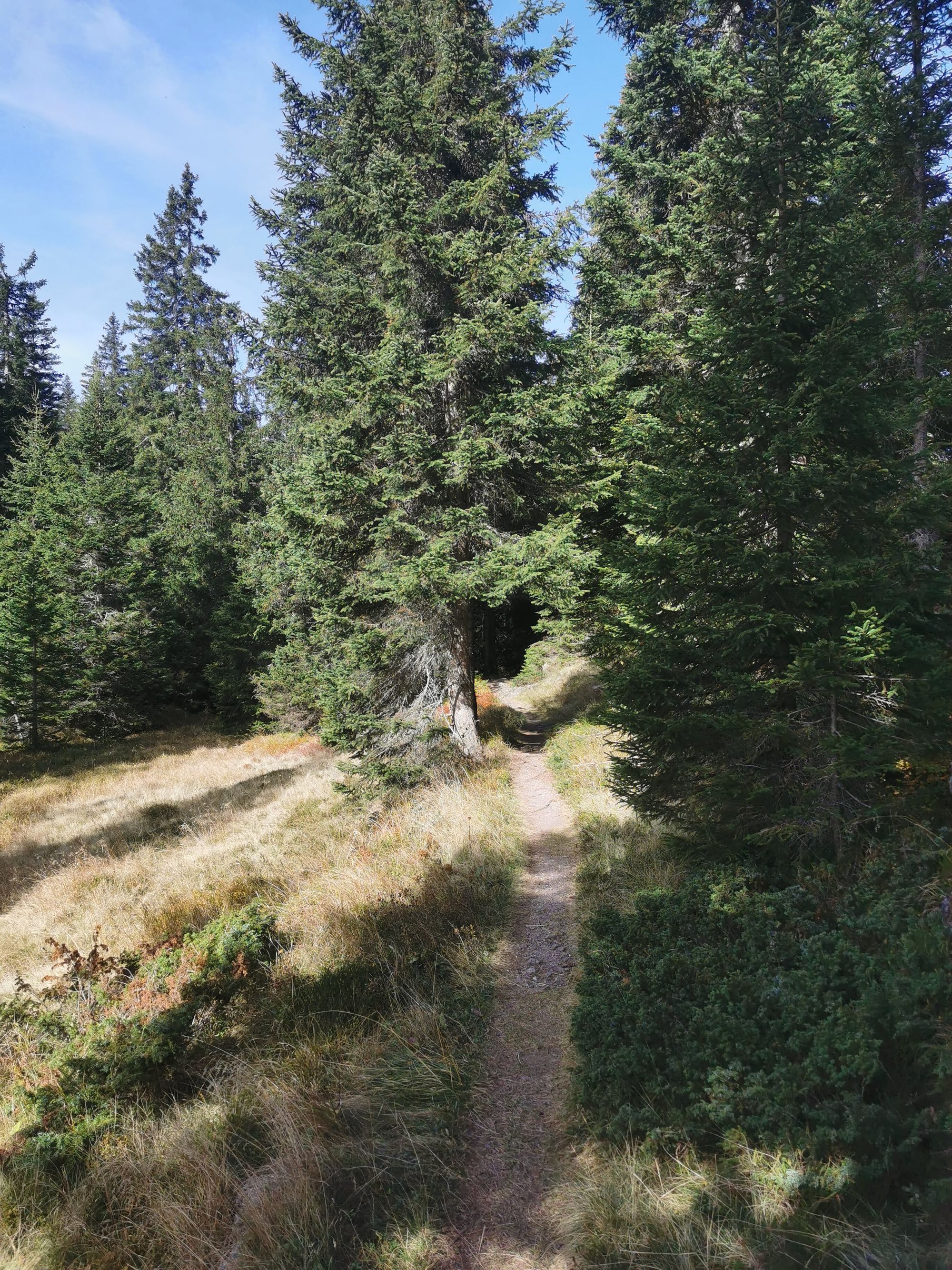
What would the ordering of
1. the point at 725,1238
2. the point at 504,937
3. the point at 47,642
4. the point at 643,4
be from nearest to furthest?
the point at 725,1238 < the point at 504,937 < the point at 643,4 < the point at 47,642

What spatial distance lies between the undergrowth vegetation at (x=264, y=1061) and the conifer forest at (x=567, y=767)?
0.10 ft

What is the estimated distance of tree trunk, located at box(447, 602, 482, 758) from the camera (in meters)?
11.4

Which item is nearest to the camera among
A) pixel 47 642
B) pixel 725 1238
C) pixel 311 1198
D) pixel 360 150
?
pixel 725 1238

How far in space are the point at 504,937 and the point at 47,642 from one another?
2149 centimetres

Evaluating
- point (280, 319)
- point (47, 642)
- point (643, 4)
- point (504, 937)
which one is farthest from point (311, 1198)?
point (47, 642)

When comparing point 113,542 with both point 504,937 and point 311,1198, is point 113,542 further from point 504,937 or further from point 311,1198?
point 311,1198

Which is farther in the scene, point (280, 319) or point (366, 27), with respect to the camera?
point (280, 319)

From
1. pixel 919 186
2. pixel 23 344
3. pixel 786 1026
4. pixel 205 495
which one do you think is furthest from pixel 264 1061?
pixel 23 344

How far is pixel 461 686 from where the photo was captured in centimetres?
1160

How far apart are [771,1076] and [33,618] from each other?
2388 cm

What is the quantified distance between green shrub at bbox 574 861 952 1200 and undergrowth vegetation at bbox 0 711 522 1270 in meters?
1.18

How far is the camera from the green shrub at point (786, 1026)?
8.87 feet

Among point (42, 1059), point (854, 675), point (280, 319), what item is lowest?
point (42, 1059)

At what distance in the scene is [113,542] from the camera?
23312 mm
